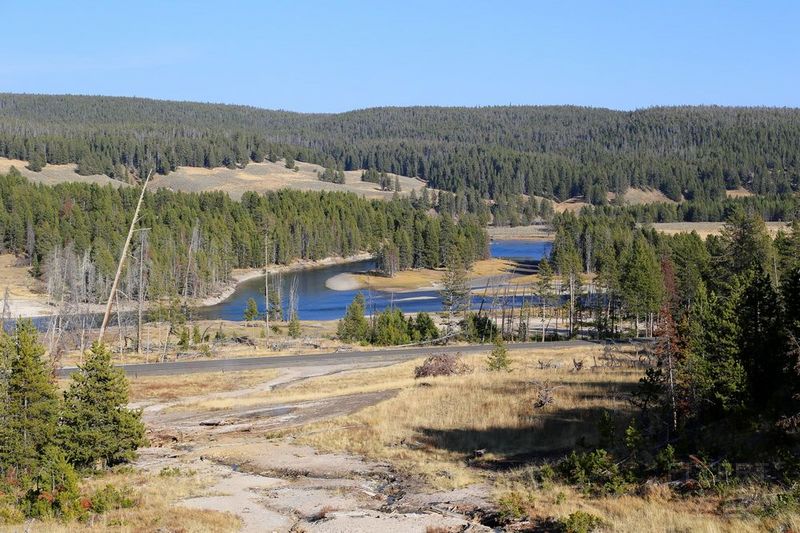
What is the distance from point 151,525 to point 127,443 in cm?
891

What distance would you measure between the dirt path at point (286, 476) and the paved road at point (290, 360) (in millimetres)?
13095

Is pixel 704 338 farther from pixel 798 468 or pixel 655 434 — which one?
pixel 798 468

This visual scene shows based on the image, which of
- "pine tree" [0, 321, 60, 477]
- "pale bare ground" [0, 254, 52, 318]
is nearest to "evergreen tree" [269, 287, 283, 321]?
"pale bare ground" [0, 254, 52, 318]

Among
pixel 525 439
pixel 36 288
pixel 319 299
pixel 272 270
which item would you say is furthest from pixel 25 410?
pixel 272 270

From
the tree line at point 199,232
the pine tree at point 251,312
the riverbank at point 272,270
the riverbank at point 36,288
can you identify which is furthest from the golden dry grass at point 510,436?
the riverbank at point 272,270

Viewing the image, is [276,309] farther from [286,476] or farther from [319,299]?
[286,476]

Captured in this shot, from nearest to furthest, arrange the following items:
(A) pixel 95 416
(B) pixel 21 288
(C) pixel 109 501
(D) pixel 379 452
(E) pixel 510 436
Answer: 1. (C) pixel 109 501
2. (A) pixel 95 416
3. (D) pixel 379 452
4. (E) pixel 510 436
5. (B) pixel 21 288

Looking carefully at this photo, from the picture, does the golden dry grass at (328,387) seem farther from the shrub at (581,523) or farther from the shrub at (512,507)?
the shrub at (581,523)

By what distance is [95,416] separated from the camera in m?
24.9

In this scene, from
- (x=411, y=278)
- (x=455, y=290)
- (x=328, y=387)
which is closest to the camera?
(x=328, y=387)

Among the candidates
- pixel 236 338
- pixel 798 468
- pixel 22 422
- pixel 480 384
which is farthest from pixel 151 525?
pixel 236 338

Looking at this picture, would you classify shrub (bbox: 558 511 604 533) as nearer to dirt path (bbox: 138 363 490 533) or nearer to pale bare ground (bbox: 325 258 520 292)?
dirt path (bbox: 138 363 490 533)

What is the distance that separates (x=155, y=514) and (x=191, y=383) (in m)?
31.0

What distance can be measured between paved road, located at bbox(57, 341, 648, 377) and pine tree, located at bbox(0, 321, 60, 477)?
28.3 meters
